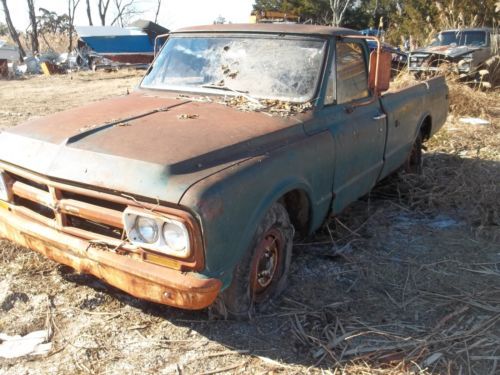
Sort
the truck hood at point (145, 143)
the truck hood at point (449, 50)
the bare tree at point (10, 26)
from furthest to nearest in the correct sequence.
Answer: the bare tree at point (10, 26) → the truck hood at point (449, 50) → the truck hood at point (145, 143)

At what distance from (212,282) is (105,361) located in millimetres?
803

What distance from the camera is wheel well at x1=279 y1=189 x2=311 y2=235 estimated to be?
3346mm

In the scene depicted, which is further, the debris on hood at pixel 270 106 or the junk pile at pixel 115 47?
the junk pile at pixel 115 47

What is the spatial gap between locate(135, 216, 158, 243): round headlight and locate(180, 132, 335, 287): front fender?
0.23m

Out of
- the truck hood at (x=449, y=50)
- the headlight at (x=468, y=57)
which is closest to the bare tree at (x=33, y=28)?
the truck hood at (x=449, y=50)

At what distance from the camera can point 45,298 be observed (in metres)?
3.23

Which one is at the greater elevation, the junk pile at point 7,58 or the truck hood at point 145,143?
the junk pile at point 7,58

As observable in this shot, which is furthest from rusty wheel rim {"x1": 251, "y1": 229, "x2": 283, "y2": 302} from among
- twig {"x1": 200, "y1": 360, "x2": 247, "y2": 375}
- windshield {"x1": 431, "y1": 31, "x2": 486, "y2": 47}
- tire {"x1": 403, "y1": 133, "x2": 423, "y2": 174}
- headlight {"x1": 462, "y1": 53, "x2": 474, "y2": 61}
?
windshield {"x1": 431, "y1": 31, "x2": 486, "y2": 47}

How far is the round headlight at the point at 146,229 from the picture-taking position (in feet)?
8.18

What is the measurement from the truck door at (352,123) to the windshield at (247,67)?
0.69 ft

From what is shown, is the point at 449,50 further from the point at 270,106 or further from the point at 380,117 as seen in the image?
the point at 270,106

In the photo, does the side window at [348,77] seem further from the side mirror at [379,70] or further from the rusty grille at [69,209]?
the rusty grille at [69,209]

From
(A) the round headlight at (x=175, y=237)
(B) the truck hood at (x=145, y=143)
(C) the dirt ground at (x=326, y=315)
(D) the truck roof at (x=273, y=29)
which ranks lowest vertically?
(C) the dirt ground at (x=326, y=315)

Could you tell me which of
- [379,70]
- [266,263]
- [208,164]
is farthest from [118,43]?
[208,164]
